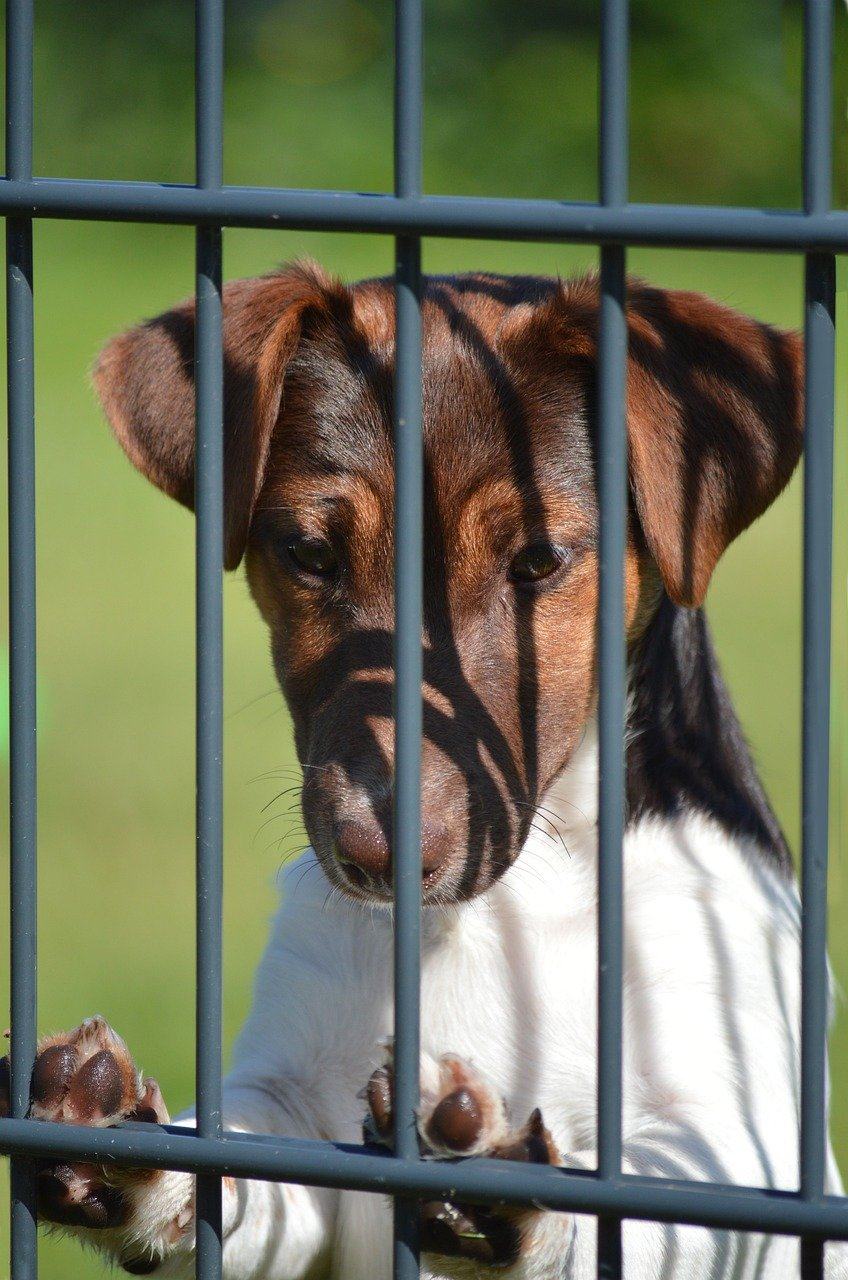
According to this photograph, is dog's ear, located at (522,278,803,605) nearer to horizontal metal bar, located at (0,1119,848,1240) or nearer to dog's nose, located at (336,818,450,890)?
dog's nose, located at (336,818,450,890)

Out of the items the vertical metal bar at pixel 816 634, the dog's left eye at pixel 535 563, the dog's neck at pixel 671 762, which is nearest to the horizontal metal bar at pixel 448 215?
the vertical metal bar at pixel 816 634

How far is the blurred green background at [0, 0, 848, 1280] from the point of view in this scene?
570cm

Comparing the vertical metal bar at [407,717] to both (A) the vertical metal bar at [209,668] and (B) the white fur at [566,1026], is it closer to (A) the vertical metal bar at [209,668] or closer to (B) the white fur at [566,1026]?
(A) the vertical metal bar at [209,668]

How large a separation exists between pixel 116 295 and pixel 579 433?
1077 centimetres

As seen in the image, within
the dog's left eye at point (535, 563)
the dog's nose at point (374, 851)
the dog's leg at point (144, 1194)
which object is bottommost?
the dog's leg at point (144, 1194)

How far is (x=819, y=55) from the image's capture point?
63.8 inches

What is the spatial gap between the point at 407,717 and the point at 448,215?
1.92 feet

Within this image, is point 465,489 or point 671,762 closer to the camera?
point 465,489

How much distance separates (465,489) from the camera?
2670 millimetres

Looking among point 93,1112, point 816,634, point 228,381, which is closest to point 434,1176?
point 93,1112

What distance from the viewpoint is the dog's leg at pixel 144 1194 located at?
2.01 metres

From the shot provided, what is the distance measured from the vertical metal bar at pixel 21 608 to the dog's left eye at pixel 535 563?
3.44 feet

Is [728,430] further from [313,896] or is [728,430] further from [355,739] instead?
[313,896]

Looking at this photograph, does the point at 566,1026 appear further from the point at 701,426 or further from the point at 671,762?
the point at 701,426
